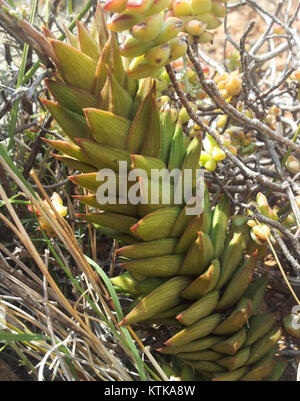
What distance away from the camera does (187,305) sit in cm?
99

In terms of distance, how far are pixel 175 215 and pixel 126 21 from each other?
1.30 feet

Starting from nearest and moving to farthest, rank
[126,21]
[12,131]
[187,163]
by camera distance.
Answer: [126,21] → [187,163] → [12,131]

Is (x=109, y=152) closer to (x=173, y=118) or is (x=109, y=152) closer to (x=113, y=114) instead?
(x=113, y=114)

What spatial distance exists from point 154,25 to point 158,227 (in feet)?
1.27

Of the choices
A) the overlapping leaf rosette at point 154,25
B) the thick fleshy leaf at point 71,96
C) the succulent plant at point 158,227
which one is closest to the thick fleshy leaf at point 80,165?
the succulent plant at point 158,227

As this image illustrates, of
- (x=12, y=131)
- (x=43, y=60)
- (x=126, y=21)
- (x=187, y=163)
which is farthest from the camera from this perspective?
(x=12, y=131)

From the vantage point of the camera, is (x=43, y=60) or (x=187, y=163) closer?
(x=43, y=60)

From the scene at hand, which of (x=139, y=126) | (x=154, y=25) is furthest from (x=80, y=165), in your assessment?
(x=154, y=25)

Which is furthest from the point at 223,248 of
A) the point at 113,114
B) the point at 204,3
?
the point at 204,3

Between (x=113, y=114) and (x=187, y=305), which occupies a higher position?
(x=113, y=114)

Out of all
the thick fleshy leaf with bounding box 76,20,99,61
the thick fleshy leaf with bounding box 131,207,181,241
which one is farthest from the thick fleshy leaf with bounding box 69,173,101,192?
the thick fleshy leaf with bounding box 76,20,99,61

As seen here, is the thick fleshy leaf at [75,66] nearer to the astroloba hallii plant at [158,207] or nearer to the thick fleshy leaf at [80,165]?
the astroloba hallii plant at [158,207]

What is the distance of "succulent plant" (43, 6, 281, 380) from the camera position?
2.78 ft
